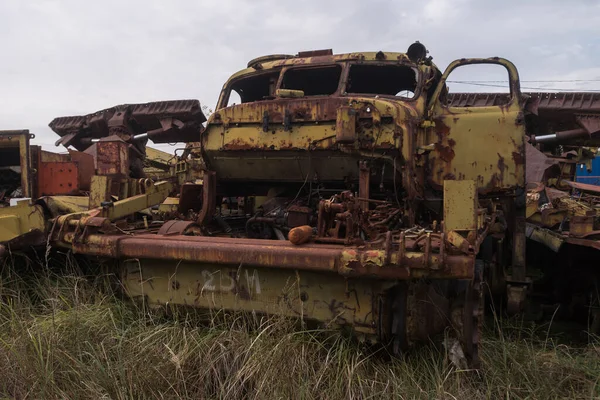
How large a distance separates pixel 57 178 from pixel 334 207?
3.66 metres

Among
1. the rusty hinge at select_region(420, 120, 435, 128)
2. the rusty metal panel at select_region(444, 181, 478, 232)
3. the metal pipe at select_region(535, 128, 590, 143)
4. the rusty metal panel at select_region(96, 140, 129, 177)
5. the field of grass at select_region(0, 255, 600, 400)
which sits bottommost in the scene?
the field of grass at select_region(0, 255, 600, 400)

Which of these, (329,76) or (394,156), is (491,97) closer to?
(329,76)

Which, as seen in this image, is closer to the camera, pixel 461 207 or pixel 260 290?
pixel 461 207

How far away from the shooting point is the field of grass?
3096 millimetres

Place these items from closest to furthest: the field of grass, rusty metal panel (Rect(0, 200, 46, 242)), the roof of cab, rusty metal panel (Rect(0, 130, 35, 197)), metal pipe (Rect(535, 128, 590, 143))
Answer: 1. the field of grass
2. rusty metal panel (Rect(0, 200, 46, 242))
3. the roof of cab
4. rusty metal panel (Rect(0, 130, 35, 197))
5. metal pipe (Rect(535, 128, 590, 143))

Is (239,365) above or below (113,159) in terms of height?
below

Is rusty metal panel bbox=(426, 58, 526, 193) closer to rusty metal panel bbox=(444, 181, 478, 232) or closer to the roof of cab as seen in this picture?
the roof of cab

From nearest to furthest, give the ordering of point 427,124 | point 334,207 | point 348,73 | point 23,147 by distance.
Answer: point 334,207 → point 427,124 → point 348,73 → point 23,147

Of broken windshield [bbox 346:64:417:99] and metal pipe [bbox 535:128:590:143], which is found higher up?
broken windshield [bbox 346:64:417:99]

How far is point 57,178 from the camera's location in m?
5.89

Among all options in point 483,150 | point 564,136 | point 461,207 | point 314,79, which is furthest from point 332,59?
point 564,136

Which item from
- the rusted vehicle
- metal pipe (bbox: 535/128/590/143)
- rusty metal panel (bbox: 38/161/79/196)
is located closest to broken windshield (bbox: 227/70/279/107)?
the rusted vehicle

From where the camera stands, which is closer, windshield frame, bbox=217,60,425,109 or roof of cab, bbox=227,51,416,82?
windshield frame, bbox=217,60,425,109

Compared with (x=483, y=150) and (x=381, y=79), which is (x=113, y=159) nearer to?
(x=381, y=79)
